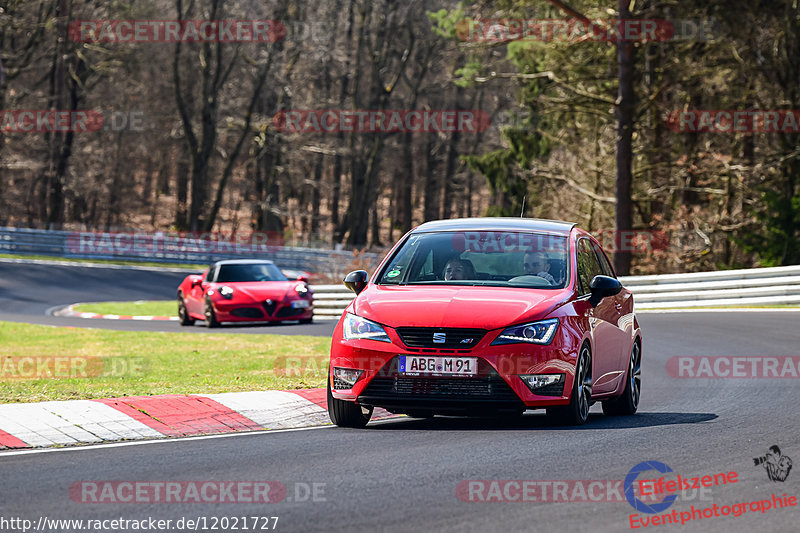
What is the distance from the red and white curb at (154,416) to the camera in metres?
9.17

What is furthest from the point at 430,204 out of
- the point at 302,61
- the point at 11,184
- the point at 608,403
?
the point at 608,403

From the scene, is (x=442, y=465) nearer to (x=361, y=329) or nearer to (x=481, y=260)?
(x=361, y=329)

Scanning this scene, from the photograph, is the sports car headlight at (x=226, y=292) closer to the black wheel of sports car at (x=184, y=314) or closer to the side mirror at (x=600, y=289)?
the black wheel of sports car at (x=184, y=314)

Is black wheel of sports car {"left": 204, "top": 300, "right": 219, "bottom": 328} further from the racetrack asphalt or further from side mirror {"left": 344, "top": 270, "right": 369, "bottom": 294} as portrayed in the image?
side mirror {"left": 344, "top": 270, "right": 369, "bottom": 294}

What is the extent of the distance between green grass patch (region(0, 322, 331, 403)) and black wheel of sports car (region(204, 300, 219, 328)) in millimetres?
2383

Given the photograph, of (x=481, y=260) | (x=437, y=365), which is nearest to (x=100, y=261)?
(x=481, y=260)

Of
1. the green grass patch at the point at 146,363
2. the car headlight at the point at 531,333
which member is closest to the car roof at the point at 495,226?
the car headlight at the point at 531,333

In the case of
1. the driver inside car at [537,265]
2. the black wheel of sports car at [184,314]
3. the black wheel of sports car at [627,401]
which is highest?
the driver inside car at [537,265]

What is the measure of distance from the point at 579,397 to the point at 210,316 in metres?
16.6

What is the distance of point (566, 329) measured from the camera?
9406mm

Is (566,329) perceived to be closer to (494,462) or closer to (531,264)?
(531,264)

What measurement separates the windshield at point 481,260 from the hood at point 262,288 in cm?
1467

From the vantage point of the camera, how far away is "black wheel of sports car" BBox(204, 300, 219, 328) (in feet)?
83.1

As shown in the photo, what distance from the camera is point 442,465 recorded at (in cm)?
777
